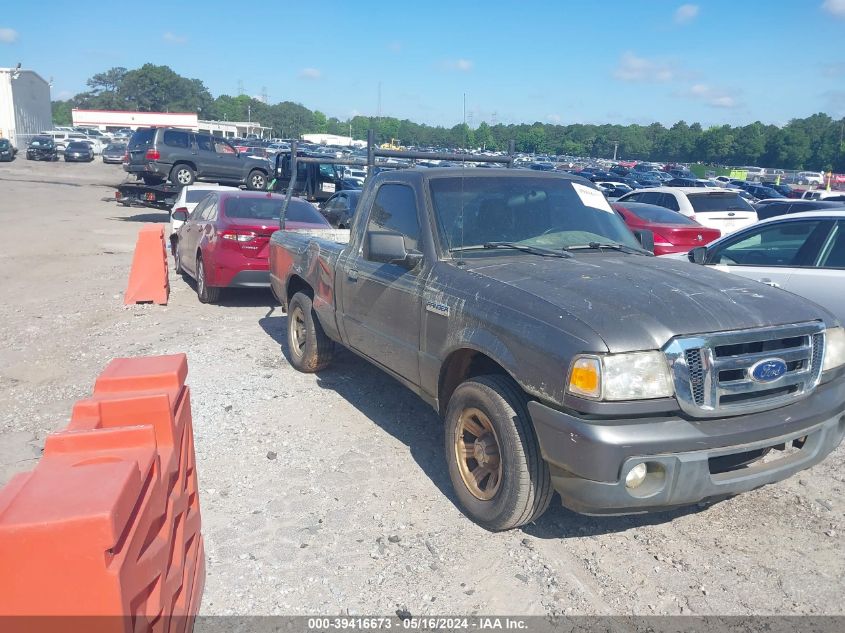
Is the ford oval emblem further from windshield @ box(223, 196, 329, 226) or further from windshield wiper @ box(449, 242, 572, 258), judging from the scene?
windshield @ box(223, 196, 329, 226)

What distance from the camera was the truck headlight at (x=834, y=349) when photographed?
12.0 ft

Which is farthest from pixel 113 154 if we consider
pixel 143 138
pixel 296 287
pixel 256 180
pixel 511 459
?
pixel 511 459

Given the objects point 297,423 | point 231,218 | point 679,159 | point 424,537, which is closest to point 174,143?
point 231,218

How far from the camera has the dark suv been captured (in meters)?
23.2

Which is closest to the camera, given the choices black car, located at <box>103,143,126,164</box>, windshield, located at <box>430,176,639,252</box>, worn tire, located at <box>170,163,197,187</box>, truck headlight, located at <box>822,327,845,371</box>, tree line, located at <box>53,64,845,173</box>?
truck headlight, located at <box>822,327,845,371</box>

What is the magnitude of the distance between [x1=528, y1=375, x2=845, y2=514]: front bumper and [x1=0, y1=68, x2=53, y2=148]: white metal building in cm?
6244

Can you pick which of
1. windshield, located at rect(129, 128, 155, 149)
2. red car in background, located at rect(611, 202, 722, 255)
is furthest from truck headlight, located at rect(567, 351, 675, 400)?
windshield, located at rect(129, 128, 155, 149)

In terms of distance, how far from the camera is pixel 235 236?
29.8 ft

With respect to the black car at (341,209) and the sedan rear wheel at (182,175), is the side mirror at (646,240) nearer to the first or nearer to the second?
the black car at (341,209)

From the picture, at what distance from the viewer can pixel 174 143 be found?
2350cm

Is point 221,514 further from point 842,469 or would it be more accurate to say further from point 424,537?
point 842,469

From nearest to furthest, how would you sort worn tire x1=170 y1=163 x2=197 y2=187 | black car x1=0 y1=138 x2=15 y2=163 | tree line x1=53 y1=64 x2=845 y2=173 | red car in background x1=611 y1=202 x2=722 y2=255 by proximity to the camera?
red car in background x1=611 y1=202 x2=722 y2=255 < worn tire x1=170 y1=163 x2=197 y2=187 < black car x1=0 y1=138 x2=15 y2=163 < tree line x1=53 y1=64 x2=845 y2=173

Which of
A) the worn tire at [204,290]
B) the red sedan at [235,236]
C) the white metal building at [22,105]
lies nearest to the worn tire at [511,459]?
the red sedan at [235,236]

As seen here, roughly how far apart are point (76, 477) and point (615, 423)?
217 centimetres
